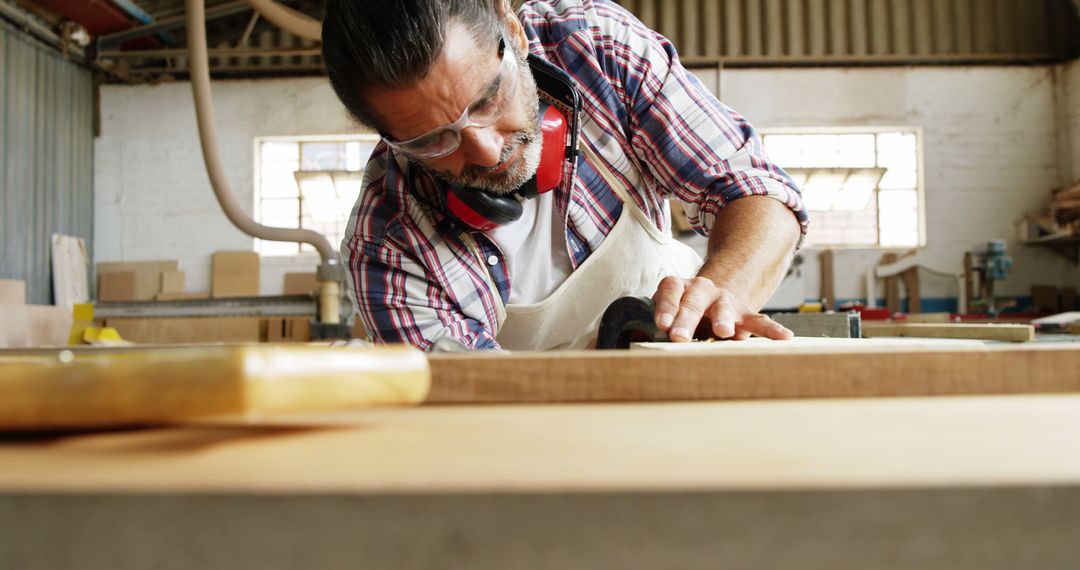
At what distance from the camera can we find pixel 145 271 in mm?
7473

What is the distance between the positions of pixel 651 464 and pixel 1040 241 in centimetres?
835

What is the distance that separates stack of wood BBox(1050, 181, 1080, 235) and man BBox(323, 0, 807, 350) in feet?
20.8

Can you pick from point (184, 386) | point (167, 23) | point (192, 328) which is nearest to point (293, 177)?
point (167, 23)

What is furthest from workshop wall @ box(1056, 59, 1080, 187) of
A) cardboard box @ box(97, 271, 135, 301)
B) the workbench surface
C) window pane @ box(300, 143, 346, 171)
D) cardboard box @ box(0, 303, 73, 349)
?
cardboard box @ box(97, 271, 135, 301)

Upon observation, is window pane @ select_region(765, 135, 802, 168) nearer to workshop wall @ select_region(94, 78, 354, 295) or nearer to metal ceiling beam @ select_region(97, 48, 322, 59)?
workshop wall @ select_region(94, 78, 354, 295)

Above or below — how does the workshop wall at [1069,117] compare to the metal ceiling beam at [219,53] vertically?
below

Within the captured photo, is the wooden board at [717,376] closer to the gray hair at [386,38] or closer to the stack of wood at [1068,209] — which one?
the gray hair at [386,38]

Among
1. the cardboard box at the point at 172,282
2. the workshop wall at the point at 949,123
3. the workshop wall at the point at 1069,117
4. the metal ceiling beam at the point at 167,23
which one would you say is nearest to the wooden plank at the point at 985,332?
the workshop wall at the point at 949,123

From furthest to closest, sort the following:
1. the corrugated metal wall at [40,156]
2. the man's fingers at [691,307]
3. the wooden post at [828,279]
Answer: the wooden post at [828,279] < the corrugated metal wall at [40,156] < the man's fingers at [691,307]

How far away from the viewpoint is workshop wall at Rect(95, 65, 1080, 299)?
7.37 metres

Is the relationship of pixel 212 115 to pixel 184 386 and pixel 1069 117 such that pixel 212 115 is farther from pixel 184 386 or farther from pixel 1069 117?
pixel 1069 117

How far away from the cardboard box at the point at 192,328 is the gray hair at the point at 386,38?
473 cm

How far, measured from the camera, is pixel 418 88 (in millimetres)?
1388

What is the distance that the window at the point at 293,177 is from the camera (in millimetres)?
7602
